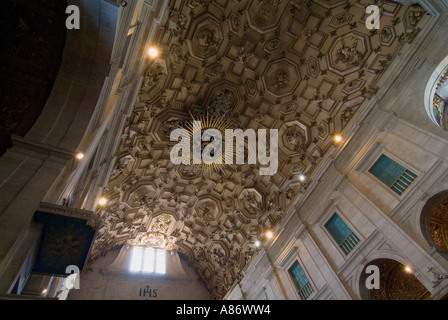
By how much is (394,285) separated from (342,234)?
2.21 metres

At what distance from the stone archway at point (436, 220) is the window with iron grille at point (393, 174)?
904mm

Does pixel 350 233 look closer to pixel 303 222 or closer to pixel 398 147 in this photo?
pixel 303 222

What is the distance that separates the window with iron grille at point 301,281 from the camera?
10.6 m

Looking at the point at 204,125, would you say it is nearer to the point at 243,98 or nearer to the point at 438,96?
the point at 243,98

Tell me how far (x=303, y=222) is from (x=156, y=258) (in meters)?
11.1

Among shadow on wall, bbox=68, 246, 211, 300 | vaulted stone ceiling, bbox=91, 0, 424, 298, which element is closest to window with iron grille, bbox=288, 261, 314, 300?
vaulted stone ceiling, bbox=91, 0, 424, 298

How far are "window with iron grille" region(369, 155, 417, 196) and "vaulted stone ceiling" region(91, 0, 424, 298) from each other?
2.32 metres

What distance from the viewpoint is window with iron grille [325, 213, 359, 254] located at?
9611mm

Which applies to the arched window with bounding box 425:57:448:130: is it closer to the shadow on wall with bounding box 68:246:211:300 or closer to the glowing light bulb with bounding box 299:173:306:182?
the glowing light bulb with bounding box 299:173:306:182

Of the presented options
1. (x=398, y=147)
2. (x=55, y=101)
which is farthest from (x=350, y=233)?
(x=55, y=101)

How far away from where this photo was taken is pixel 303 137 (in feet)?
41.3

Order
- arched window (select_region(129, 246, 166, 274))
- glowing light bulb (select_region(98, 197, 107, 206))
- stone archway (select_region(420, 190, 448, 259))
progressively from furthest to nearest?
1. arched window (select_region(129, 246, 166, 274))
2. glowing light bulb (select_region(98, 197, 107, 206))
3. stone archway (select_region(420, 190, 448, 259))

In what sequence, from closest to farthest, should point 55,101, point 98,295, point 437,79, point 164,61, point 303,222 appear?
point 55,101
point 437,79
point 164,61
point 303,222
point 98,295

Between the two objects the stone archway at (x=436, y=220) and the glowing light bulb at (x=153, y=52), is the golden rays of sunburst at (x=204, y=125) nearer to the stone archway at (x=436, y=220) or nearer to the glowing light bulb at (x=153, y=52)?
the glowing light bulb at (x=153, y=52)
